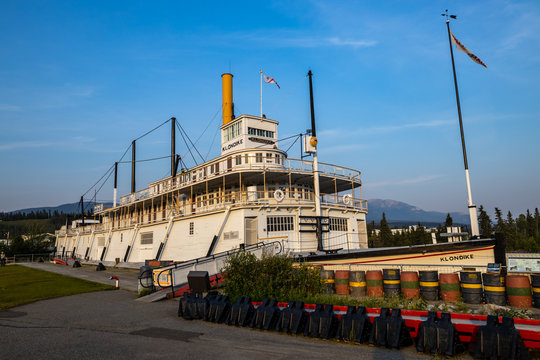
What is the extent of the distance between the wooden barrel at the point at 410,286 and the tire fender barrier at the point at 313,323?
612 centimetres

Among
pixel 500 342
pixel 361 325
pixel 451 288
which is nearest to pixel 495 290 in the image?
pixel 451 288

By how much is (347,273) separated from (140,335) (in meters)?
9.25

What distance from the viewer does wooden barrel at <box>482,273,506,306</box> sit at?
11883 millimetres

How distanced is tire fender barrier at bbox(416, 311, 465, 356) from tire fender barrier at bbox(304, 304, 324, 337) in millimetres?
2435

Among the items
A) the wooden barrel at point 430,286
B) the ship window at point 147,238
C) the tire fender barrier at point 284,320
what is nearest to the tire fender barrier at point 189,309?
the tire fender barrier at point 284,320

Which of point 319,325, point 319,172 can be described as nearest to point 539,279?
point 319,325

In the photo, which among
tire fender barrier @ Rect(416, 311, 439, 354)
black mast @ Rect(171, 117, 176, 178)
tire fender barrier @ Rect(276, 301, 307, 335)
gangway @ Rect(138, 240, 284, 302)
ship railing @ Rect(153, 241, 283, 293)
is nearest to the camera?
tire fender barrier @ Rect(416, 311, 439, 354)

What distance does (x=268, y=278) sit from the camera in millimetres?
12938

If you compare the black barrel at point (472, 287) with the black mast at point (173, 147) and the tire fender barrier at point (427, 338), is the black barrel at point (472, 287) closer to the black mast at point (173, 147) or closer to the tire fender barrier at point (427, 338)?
the tire fender barrier at point (427, 338)

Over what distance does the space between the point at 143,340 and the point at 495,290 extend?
11.4 meters

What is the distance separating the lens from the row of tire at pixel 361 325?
6.89 m

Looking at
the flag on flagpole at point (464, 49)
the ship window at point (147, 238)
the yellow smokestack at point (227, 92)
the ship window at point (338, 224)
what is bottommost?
the ship window at point (147, 238)

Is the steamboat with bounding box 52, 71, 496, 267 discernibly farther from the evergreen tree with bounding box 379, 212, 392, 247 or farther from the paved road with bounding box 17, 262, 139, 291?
the evergreen tree with bounding box 379, 212, 392, 247

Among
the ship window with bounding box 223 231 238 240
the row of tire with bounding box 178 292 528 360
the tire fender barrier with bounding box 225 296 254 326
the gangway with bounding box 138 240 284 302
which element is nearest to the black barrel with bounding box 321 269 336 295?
the gangway with bounding box 138 240 284 302
